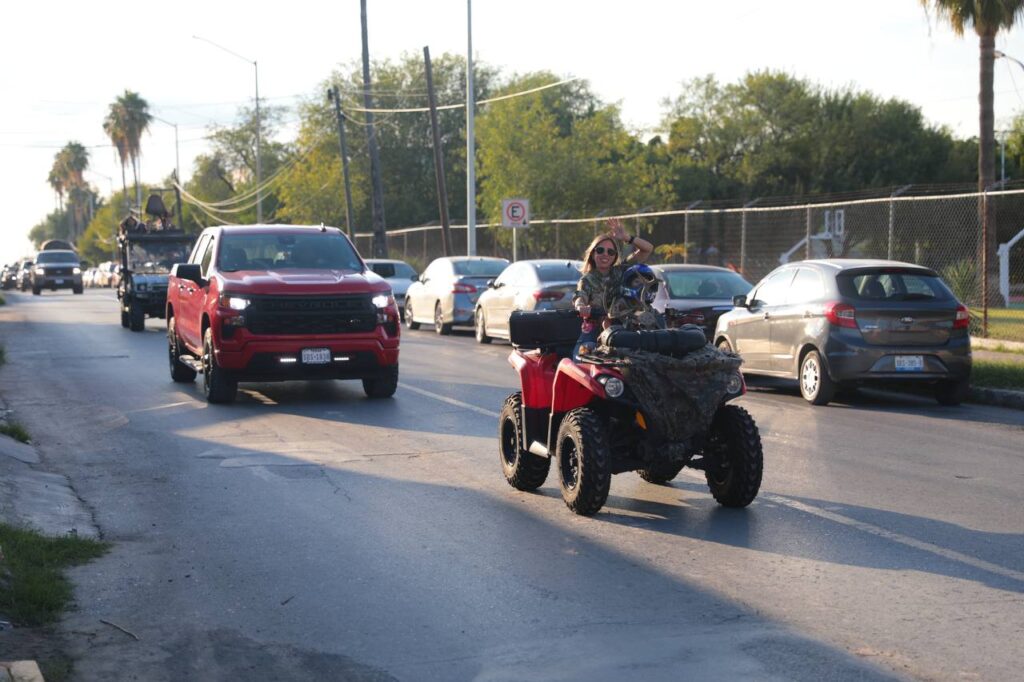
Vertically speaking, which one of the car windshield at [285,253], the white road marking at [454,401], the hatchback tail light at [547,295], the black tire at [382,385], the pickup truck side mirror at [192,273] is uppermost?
the car windshield at [285,253]

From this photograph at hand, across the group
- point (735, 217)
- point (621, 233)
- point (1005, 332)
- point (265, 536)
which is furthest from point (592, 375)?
point (735, 217)

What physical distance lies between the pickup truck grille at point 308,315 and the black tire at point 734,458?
261 inches

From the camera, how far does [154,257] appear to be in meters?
30.4

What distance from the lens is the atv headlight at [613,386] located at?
8.03 meters

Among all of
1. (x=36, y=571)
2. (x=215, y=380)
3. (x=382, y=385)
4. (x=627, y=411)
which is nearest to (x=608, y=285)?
(x=627, y=411)

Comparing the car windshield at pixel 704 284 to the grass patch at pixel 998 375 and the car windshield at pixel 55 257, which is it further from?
the car windshield at pixel 55 257

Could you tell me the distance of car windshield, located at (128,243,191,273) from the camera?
1181 inches

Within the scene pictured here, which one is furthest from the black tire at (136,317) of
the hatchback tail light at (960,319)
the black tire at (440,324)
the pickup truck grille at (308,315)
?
the hatchback tail light at (960,319)

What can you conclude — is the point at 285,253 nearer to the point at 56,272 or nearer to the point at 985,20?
the point at 985,20

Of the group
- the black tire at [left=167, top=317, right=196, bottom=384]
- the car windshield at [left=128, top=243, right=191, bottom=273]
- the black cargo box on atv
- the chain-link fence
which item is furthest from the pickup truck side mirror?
the car windshield at [left=128, top=243, right=191, bottom=273]

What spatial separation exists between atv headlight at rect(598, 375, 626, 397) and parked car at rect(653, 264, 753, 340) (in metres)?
10.8

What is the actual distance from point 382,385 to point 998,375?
23.8ft

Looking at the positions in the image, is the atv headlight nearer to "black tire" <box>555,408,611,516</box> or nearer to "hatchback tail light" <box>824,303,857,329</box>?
"black tire" <box>555,408,611,516</box>

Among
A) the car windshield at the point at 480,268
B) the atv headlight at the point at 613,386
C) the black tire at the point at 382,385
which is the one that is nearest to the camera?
the atv headlight at the point at 613,386
